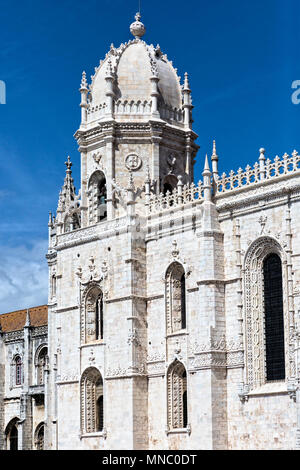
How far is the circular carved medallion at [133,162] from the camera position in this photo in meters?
45.2

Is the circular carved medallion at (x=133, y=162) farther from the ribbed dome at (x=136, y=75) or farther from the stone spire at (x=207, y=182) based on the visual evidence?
the stone spire at (x=207, y=182)

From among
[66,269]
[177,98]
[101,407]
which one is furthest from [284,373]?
[177,98]

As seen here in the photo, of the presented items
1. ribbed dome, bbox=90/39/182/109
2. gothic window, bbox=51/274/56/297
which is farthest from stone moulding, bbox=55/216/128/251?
gothic window, bbox=51/274/56/297

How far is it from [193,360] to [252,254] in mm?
4868

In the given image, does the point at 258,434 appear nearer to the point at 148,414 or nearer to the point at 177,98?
the point at 148,414

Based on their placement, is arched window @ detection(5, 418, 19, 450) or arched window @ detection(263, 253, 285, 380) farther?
arched window @ detection(5, 418, 19, 450)

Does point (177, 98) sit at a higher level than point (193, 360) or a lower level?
higher

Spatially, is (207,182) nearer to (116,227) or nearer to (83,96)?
(116,227)

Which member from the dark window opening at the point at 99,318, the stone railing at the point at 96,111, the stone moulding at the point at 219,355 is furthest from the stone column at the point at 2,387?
the stone moulding at the point at 219,355

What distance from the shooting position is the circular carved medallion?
148 feet

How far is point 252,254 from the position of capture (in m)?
38.7

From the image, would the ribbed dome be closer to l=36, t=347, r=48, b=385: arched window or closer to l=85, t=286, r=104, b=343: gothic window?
l=85, t=286, r=104, b=343: gothic window

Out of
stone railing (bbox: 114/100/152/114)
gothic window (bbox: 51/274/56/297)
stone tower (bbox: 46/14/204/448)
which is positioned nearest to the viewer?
stone tower (bbox: 46/14/204/448)

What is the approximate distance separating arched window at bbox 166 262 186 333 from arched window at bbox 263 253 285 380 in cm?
445
